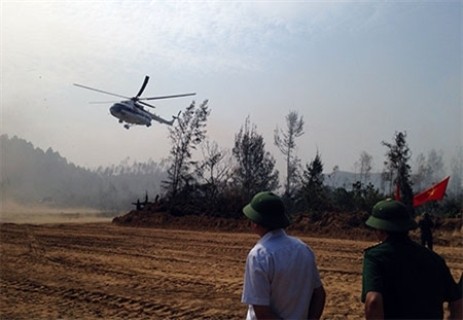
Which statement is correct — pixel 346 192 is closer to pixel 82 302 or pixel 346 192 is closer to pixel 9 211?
pixel 82 302

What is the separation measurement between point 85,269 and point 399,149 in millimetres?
29088

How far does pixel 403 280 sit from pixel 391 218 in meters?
0.37

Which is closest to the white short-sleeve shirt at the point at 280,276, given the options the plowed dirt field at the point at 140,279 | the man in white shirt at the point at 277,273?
the man in white shirt at the point at 277,273

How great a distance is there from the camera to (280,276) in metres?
2.69

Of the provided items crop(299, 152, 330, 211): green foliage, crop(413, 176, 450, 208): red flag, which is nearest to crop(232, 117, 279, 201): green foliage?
crop(299, 152, 330, 211): green foliage

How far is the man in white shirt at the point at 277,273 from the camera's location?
8.73 ft

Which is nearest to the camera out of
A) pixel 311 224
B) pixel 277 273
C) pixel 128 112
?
pixel 277 273

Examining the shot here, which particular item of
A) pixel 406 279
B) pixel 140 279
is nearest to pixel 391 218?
pixel 406 279

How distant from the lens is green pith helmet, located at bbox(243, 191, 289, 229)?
283 cm

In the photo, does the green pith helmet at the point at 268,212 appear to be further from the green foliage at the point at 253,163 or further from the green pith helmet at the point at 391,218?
the green foliage at the point at 253,163

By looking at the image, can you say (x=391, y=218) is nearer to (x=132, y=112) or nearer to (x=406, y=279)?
(x=406, y=279)

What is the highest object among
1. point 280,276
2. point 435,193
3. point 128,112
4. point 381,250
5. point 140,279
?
point 128,112

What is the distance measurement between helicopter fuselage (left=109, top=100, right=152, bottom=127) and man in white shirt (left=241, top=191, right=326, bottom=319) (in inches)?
968

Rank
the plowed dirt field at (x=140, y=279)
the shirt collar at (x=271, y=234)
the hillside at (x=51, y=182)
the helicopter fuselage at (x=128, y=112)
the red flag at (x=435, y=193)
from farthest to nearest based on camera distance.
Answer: the hillside at (x=51, y=182), the helicopter fuselage at (x=128, y=112), the red flag at (x=435, y=193), the plowed dirt field at (x=140, y=279), the shirt collar at (x=271, y=234)
